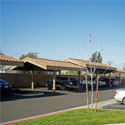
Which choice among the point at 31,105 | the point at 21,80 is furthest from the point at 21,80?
the point at 31,105

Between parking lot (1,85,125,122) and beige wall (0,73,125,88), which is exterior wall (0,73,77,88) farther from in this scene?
parking lot (1,85,125,122)

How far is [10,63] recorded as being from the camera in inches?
623

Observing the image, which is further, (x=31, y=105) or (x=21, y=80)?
(x=21, y=80)

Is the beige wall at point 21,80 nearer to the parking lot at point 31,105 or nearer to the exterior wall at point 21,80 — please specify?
the exterior wall at point 21,80

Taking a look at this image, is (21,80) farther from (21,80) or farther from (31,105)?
(31,105)

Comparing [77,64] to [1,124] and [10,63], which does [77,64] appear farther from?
[1,124]

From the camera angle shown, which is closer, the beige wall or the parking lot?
the parking lot

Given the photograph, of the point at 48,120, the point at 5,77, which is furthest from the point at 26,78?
the point at 48,120

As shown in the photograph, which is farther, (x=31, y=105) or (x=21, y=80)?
(x=21, y=80)

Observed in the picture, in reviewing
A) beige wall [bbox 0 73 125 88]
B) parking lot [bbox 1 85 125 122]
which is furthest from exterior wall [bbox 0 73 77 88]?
parking lot [bbox 1 85 125 122]

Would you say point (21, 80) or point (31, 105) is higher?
point (21, 80)

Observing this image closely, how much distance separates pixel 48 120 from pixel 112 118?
284 cm

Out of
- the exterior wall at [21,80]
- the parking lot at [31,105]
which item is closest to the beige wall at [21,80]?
the exterior wall at [21,80]

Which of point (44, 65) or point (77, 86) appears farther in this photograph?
point (77, 86)
